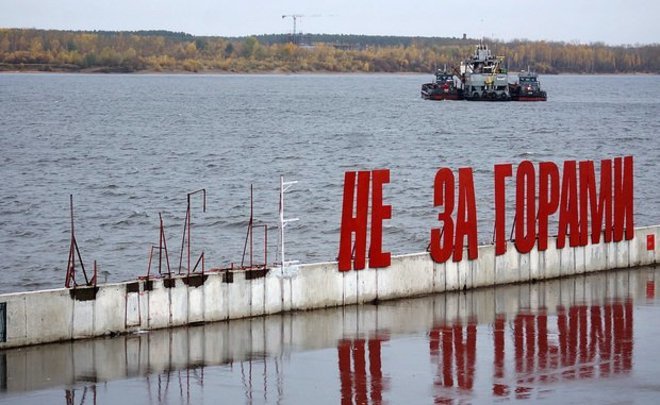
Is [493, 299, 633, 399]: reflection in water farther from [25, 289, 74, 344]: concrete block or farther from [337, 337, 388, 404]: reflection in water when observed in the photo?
[25, 289, 74, 344]: concrete block

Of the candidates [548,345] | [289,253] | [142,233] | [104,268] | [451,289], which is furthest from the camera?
[142,233]

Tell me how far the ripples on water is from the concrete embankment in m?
14.6

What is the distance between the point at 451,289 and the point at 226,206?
117 feet

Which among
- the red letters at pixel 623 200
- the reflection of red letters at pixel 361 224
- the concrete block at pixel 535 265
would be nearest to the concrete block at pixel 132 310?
the reflection of red letters at pixel 361 224

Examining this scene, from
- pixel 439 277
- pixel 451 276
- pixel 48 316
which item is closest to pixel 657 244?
pixel 451 276

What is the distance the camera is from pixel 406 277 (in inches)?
1328

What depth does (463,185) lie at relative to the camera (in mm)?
36000

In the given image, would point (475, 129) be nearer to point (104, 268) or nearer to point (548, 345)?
point (104, 268)

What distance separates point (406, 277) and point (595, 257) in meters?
7.12

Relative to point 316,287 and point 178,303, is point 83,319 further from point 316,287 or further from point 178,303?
point 316,287

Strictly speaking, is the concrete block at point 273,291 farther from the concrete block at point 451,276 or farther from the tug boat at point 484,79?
the tug boat at point 484,79

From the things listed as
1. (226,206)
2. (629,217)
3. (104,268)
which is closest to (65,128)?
(226,206)

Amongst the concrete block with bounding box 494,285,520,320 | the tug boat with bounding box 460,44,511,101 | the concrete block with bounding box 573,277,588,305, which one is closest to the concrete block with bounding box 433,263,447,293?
the concrete block with bounding box 494,285,520,320

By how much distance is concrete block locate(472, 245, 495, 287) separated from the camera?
35.2 meters
